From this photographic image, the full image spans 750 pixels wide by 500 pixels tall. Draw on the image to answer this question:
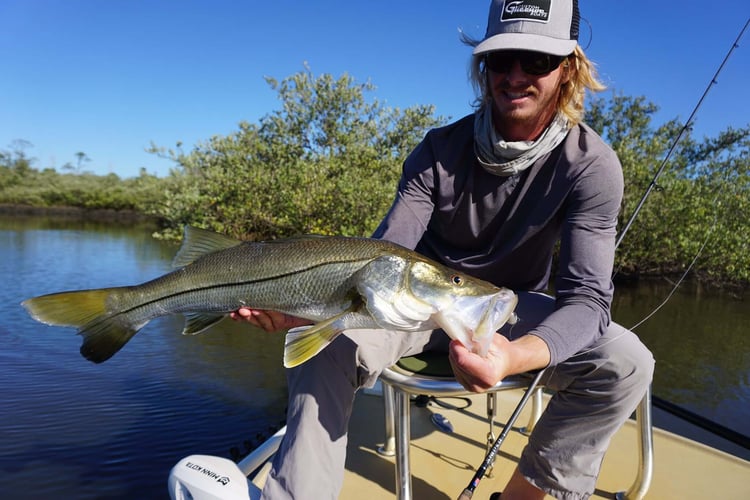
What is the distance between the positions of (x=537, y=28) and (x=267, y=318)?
1.72 meters

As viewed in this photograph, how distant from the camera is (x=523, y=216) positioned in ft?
8.12

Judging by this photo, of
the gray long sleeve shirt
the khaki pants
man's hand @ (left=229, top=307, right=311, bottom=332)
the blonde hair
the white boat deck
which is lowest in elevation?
the white boat deck

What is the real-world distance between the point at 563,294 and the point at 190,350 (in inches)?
300

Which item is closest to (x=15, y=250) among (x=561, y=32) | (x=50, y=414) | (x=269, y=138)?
(x=269, y=138)

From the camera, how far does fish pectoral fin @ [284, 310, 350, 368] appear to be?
5.71ft

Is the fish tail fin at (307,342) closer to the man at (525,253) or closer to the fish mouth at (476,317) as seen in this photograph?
the man at (525,253)

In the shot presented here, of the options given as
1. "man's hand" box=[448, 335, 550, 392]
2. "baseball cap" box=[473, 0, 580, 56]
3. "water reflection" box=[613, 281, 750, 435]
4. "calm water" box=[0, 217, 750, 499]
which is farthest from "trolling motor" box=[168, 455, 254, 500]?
"water reflection" box=[613, 281, 750, 435]

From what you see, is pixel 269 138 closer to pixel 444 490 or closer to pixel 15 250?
pixel 15 250

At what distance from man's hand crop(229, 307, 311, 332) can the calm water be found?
2.98m

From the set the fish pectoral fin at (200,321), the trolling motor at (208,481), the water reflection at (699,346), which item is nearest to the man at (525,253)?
the fish pectoral fin at (200,321)

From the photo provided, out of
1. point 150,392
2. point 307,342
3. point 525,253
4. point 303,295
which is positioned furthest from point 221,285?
point 150,392

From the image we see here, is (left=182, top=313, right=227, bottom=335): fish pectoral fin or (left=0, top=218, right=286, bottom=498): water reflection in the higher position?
(left=182, top=313, right=227, bottom=335): fish pectoral fin

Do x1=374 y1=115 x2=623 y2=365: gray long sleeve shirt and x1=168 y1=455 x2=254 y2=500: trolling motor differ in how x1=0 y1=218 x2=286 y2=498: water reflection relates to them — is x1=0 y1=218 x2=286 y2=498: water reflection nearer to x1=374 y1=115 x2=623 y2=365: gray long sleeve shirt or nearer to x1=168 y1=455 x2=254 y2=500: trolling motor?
x1=168 y1=455 x2=254 y2=500: trolling motor

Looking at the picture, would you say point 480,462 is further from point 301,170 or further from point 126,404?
point 301,170
